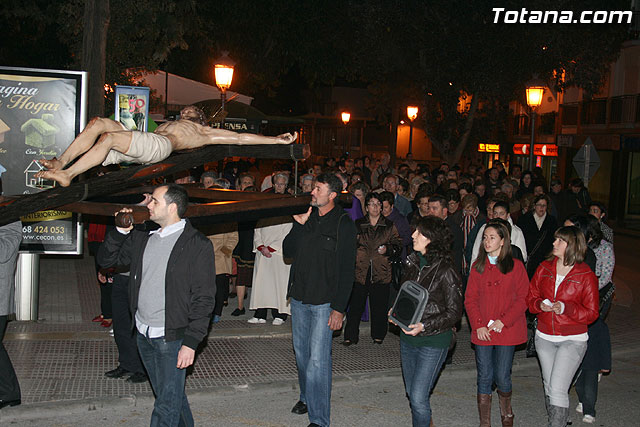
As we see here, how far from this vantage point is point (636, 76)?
2864cm

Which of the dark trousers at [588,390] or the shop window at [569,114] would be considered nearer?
the dark trousers at [588,390]

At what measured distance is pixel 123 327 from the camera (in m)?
7.35

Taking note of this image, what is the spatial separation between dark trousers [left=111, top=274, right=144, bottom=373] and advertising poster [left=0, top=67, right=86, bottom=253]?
1.90m

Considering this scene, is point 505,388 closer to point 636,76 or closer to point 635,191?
point 635,191

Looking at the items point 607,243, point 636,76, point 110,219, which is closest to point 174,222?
point 110,219

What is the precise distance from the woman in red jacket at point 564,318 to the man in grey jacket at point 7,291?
441 cm

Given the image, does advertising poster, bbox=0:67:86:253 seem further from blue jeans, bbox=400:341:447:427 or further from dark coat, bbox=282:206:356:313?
blue jeans, bbox=400:341:447:427

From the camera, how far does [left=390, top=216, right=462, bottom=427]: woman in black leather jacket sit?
5.37 metres

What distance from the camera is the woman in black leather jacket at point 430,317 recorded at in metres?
5.37

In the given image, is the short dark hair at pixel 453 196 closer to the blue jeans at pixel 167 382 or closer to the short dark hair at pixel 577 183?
the short dark hair at pixel 577 183

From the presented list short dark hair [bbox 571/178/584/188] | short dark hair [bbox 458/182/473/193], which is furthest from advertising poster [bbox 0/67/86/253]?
short dark hair [bbox 571/178/584/188]

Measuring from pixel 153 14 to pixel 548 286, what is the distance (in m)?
11.4

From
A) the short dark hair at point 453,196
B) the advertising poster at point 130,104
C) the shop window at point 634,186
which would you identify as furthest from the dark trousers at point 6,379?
the shop window at point 634,186

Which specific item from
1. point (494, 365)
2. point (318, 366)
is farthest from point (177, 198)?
point (494, 365)
